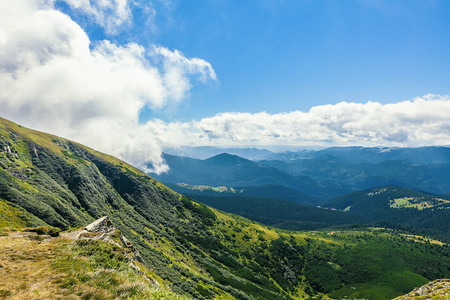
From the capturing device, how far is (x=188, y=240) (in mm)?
136625

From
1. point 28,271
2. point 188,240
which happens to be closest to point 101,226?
point 28,271

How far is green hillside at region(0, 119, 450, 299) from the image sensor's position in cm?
8094

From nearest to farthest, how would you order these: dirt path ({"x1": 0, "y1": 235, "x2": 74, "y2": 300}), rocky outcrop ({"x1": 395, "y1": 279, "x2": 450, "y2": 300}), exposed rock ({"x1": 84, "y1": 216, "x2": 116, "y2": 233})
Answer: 1. dirt path ({"x1": 0, "y1": 235, "x2": 74, "y2": 300})
2. rocky outcrop ({"x1": 395, "y1": 279, "x2": 450, "y2": 300})
3. exposed rock ({"x1": 84, "y1": 216, "x2": 116, "y2": 233})

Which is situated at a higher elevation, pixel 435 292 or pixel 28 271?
pixel 28 271

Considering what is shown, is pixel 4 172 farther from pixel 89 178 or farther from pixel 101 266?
pixel 101 266

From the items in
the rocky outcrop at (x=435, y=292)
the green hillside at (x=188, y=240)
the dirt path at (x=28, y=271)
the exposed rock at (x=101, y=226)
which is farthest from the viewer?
the green hillside at (x=188, y=240)

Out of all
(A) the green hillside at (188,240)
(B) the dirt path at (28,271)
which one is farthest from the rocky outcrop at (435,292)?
(A) the green hillside at (188,240)

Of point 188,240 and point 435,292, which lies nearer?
point 435,292

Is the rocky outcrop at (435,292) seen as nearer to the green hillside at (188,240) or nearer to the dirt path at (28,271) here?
the dirt path at (28,271)

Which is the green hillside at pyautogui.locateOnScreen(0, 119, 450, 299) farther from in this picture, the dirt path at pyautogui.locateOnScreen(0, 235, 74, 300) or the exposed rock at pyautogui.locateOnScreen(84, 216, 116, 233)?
the dirt path at pyautogui.locateOnScreen(0, 235, 74, 300)

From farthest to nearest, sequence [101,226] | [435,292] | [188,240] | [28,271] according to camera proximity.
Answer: [188,240] < [101,226] < [435,292] < [28,271]

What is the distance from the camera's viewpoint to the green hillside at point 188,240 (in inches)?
3187

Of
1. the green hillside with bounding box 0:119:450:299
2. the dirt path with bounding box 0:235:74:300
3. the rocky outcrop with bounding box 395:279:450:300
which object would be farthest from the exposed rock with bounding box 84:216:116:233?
the rocky outcrop with bounding box 395:279:450:300

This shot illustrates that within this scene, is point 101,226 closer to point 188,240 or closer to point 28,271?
point 28,271
